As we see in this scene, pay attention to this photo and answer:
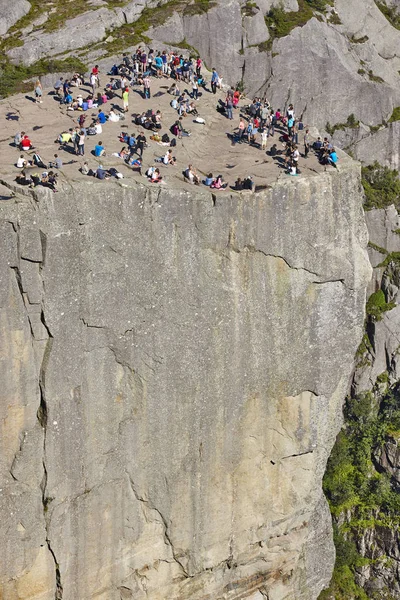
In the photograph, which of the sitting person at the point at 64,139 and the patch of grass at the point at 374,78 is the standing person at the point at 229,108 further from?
the patch of grass at the point at 374,78

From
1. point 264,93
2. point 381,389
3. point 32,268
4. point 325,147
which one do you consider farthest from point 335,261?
point 264,93

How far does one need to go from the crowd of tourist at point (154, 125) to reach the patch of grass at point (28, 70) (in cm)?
1935

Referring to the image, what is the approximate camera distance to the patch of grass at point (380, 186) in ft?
219

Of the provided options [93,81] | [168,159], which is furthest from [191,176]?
[93,81]

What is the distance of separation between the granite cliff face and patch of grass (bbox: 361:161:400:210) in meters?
27.8

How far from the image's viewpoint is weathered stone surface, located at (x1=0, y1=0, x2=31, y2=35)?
7231 centimetres

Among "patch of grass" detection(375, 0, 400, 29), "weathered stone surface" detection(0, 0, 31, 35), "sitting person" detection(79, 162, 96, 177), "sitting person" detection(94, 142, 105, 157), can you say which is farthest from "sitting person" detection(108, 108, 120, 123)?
"patch of grass" detection(375, 0, 400, 29)

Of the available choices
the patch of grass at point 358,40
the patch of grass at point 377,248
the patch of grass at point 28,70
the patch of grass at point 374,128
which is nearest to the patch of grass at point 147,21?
the patch of grass at point 28,70

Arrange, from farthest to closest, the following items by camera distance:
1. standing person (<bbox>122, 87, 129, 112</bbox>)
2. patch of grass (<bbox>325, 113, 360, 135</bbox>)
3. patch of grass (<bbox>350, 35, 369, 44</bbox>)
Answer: patch of grass (<bbox>350, 35, 369, 44</bbox>) → patch of grass (<bbox>325, 113, 360, 135</bbox>) → standing person (<bbox>122, 87, 129, 112</bbox>)

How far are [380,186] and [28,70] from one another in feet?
89.4

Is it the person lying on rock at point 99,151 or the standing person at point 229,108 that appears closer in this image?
the person lying on rock at point 99,151

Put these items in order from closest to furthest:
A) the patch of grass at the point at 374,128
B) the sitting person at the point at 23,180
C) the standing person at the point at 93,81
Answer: the sitting person at the point at 23,180 < the standing person at the point at 93,81 < the patch of grass at the point at 374,128

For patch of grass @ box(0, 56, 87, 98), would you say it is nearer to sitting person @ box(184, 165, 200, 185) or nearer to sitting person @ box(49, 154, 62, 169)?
sitting person @ box(49, 154, 62, 169)

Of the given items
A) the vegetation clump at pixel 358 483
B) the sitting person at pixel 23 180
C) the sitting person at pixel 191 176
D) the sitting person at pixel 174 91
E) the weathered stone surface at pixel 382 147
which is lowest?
the vegetation clump at pixel 358 483
